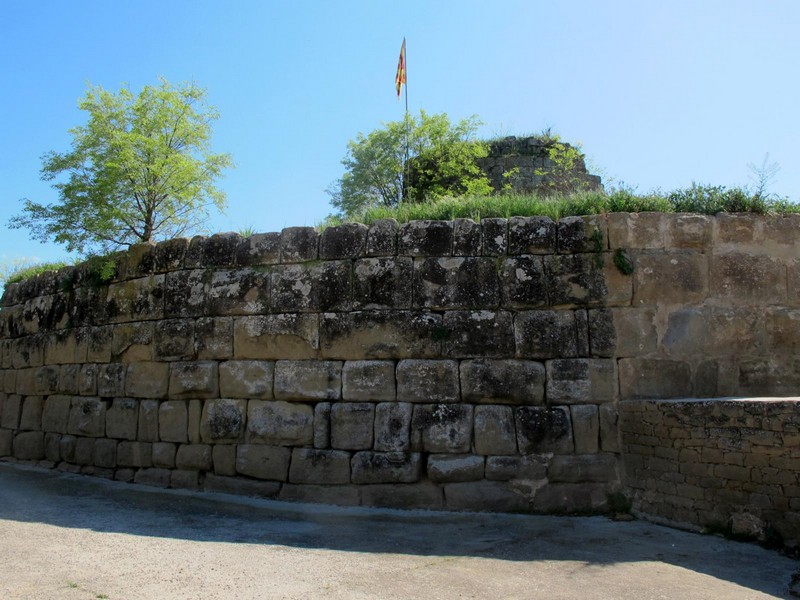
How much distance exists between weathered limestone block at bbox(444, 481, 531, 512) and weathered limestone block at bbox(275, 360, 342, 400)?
1670 mm

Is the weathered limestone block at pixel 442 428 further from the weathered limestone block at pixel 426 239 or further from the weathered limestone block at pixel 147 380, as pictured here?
the weathered limestone block at pixel 147 380

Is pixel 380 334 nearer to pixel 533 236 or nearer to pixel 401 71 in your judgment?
pixel 533 236

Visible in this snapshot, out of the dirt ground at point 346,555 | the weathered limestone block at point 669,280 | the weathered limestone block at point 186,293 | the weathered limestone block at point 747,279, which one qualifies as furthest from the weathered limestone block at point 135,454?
the weathered limestone block at point 747,279

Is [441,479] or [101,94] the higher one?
[101,94]

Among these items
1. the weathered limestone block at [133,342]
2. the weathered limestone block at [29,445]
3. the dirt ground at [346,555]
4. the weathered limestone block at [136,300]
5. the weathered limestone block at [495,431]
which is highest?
the weathered limestone block at [136,300]

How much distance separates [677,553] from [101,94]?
34.0 feet

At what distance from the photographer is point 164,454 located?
8.73m

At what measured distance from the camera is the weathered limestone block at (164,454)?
8.69 meters

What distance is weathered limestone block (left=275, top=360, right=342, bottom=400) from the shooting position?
7977 millimetres

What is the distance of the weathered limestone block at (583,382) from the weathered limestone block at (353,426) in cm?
196

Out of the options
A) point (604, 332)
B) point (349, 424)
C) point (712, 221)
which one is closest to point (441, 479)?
point (349, 424)

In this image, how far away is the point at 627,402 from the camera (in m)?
7.38

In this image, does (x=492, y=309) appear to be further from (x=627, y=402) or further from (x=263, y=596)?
(x=263, y=596)

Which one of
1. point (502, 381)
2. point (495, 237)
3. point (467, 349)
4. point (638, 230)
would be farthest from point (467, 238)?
point (638, 230)
